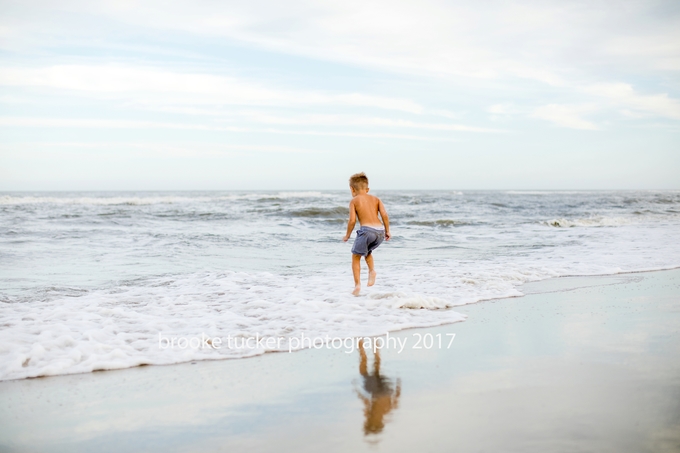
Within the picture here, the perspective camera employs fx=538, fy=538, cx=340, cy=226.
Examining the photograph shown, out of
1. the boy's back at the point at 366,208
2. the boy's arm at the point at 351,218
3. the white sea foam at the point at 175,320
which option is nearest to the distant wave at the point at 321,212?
the white sea foam at the point at 175,320

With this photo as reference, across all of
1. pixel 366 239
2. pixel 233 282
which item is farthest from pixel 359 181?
pixel 233 282

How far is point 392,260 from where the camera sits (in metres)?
10.8

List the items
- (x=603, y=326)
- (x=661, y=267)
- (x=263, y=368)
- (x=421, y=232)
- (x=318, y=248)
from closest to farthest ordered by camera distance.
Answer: (x=263, y=368) → (x=603, y=326) → (x=661, y=267) → (x=318, y=248) → (x=421, y=232)

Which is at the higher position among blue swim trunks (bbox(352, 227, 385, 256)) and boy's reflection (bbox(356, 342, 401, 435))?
blue swim trunks (bbox(352, 227, 385, 256))

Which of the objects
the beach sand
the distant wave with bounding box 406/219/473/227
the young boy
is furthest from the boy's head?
the distant wave with bounding box 406/219/473/227

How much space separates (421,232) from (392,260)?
6.87 m

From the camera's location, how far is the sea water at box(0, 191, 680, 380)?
4.81m

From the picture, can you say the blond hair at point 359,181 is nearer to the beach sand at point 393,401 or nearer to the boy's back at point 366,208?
the boy's back at point 366,208

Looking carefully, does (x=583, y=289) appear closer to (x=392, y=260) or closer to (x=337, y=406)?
(x=392, y=260)

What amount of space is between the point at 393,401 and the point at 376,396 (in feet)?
0.44

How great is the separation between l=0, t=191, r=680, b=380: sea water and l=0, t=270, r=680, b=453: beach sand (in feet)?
1.85

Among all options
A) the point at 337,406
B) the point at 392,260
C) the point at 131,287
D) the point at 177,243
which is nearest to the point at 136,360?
the point at 337,406

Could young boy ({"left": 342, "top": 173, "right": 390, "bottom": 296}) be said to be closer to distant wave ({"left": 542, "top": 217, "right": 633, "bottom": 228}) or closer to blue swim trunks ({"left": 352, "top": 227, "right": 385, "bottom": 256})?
blue swim trunks ({"left": 352, "top": 227, "right": 385, "bottom": 256})

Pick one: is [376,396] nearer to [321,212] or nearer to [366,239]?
[366,239]
